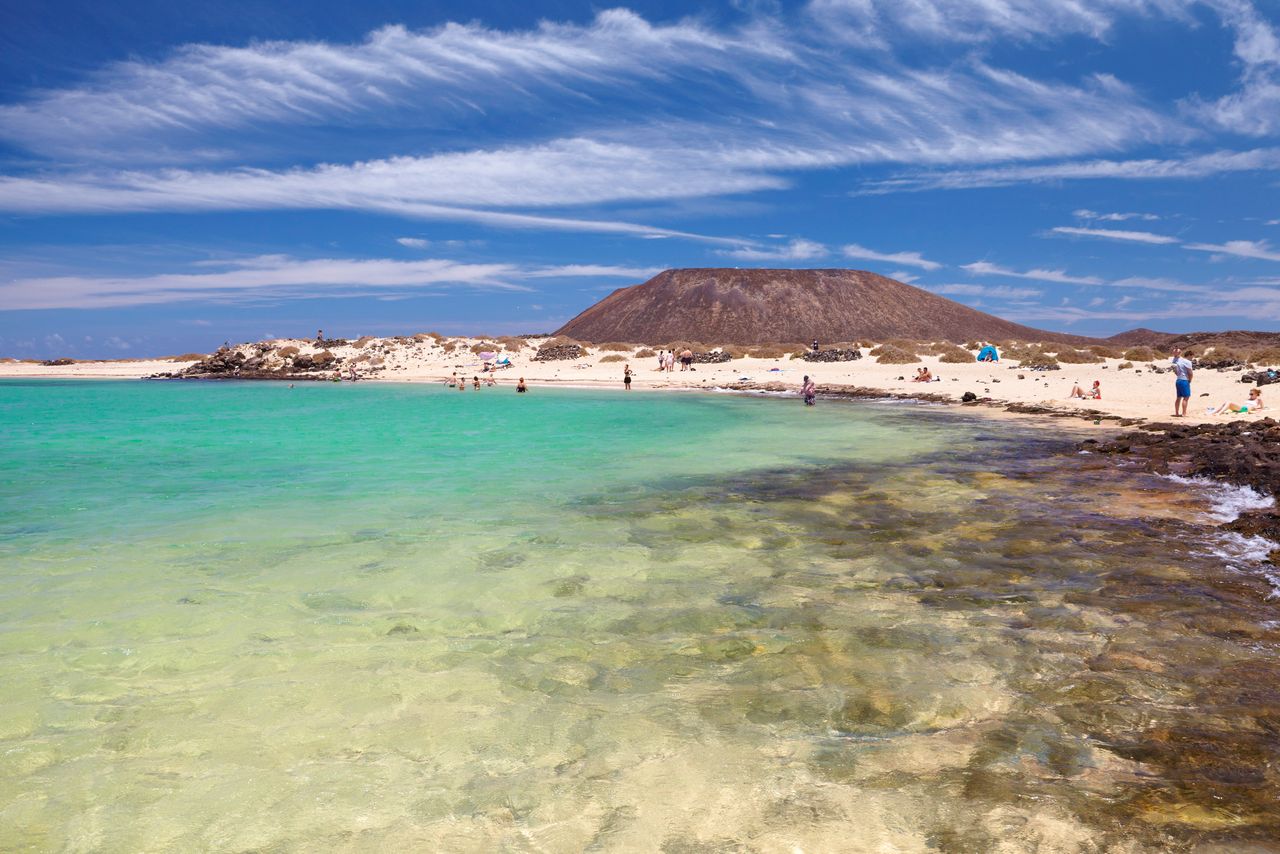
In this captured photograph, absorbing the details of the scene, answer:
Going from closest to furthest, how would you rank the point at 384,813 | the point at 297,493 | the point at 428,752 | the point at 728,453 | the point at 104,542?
the point at 384,813, the point at 428,752, the point at 104,542, the point at 297,493, the point at 728,453

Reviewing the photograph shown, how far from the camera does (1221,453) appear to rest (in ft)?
51.8

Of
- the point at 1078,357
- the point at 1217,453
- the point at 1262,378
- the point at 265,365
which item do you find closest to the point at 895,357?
the point at 1078,357

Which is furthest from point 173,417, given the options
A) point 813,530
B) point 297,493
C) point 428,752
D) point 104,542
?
point 428,752

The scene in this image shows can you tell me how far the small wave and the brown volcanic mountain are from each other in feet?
371

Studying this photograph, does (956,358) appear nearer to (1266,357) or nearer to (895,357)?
(895,357)

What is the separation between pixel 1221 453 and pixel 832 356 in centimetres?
4859

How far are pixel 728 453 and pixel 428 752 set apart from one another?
50.2 ft

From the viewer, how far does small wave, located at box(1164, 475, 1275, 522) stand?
11328 mm

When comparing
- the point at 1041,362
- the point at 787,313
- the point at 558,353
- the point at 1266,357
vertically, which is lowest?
the point at 1041,362

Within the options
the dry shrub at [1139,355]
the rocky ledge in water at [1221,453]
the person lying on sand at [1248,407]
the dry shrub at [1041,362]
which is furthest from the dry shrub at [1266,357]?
the rocky ledge in water at [1221,453]

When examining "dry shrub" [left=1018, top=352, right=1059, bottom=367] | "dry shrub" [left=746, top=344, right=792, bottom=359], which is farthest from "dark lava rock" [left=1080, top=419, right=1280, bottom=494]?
"dry shrub" [left=746, top=344, right=792, bottom=359]

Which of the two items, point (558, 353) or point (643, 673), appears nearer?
point (643, 673)

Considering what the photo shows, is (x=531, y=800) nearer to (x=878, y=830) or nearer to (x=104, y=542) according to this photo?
(x=878, y=830)

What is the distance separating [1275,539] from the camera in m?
9.60
